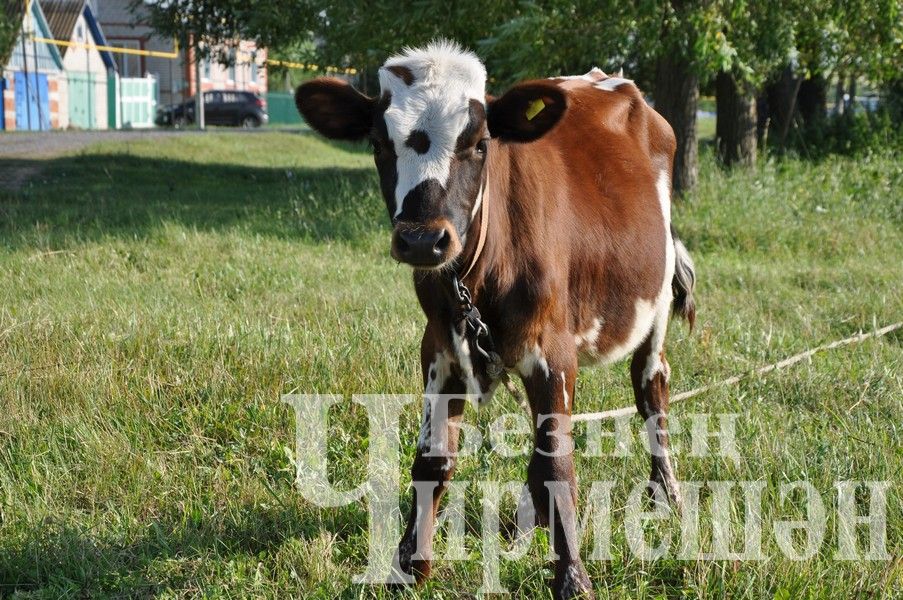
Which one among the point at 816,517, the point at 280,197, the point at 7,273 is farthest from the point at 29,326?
the point at 280,197

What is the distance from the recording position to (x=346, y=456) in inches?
187

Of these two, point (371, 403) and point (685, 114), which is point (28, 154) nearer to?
point (685, 114)

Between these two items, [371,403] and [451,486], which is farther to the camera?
[371,403]

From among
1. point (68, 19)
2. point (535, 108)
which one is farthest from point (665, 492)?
point (68, 19)

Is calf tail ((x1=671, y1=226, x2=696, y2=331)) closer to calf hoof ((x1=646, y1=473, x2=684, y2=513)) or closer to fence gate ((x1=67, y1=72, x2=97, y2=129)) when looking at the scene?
calf hoof ((x1=646, y1=473, x2=684, y2=513))

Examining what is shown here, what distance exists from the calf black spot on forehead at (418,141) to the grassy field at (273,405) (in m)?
1.54

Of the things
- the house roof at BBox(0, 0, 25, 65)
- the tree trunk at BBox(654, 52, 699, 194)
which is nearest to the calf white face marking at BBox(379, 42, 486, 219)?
the tree trunk at BBox(654, 52, 699, 194)

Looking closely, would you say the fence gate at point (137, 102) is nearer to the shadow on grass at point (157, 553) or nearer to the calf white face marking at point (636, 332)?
the calf white face marking at point (636, 332)

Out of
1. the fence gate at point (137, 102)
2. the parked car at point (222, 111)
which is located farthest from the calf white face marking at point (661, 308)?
the parked car at point (222, 111)

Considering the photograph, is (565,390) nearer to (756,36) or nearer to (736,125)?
(756,36)

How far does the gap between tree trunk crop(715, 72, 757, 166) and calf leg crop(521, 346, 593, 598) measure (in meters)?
12.1

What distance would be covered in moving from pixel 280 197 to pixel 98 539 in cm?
1197

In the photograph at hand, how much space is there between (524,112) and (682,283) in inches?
76.9

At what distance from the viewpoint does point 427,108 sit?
364cm
